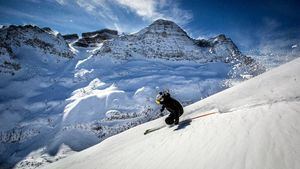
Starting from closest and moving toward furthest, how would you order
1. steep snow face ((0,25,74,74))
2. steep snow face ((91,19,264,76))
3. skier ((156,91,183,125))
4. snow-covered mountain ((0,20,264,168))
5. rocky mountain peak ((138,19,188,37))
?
1. skier ((156,91,183,125))
2. snow-covered mountain ((0,20,264,168))
3. steep snow face ((0,25,74,74))
4. steep snow face ((91,19,264,76))
5. rocky mountain peak ((138,19,188,37))

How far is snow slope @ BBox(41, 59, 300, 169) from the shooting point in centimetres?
385

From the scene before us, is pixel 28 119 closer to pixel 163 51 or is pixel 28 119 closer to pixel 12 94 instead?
pixel 12 94

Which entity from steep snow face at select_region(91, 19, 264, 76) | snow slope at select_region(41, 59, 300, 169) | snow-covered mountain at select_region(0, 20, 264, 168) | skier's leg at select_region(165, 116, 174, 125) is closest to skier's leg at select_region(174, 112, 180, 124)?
skier's leg at select_region(165, 116, 174, 125)

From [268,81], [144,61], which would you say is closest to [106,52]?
[144,61]

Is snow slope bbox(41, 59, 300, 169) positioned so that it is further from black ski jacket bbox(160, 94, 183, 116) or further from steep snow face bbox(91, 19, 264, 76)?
steep snow face bbox(91, 19, 264, 76)

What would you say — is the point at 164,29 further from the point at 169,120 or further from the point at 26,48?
the point at 169,120

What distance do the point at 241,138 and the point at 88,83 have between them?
22339 millimetres

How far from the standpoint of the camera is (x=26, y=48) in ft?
107

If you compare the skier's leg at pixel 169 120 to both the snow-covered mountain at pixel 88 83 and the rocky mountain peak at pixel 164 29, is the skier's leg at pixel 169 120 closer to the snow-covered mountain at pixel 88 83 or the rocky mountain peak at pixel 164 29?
the snow-covered mountain at pixel 88 83

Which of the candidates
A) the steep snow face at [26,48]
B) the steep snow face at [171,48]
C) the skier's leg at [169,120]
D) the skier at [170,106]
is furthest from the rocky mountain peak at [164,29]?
the skier's leg at [169,120]

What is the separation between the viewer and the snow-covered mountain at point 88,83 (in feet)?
44.9

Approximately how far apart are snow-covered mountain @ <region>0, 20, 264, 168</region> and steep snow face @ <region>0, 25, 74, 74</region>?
11cm

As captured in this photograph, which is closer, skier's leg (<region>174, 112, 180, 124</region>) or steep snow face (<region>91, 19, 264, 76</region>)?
skier's leg (<region>174, 112, 180, 124</region>)

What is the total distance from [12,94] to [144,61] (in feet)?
63.9
